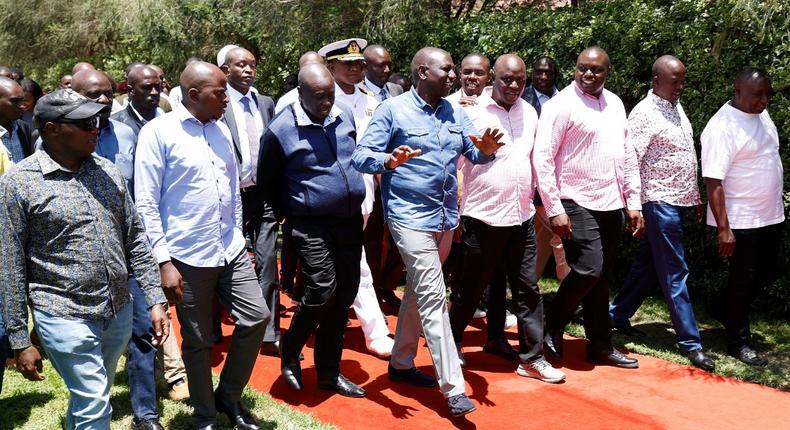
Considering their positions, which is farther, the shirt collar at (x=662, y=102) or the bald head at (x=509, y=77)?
A: the shirt collar at (x=662, y=102)

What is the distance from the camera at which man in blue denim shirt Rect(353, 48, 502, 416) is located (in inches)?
202

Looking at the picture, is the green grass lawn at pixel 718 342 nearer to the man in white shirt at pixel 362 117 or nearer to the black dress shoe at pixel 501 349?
the black dress shoe at pixel 501 349

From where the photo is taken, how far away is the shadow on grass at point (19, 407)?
16.9 feet

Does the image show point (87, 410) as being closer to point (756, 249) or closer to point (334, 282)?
point (334, 282)

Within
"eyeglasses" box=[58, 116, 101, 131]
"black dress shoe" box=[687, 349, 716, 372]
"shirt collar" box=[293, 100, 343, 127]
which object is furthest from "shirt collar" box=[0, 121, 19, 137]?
"black dress shoe" box=[687, 349, 716, 372]

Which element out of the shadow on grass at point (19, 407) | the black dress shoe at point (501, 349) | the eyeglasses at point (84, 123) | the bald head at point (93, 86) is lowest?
the shadow on grass at point (19, 407)

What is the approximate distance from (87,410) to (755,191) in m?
5.03

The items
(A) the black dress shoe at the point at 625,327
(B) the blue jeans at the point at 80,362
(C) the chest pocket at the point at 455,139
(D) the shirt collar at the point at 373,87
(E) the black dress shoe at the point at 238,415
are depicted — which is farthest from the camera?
(D) the shirt collar at the point at 373,87

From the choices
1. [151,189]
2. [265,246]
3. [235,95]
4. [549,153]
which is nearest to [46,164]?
[151,189]

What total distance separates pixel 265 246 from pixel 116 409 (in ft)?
5.67

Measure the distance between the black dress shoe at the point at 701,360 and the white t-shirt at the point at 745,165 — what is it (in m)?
1.02

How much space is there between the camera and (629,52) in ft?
26.1

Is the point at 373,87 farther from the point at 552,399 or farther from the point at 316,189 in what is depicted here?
the point at 552,399

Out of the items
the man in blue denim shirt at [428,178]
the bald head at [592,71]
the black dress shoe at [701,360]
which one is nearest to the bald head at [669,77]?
the bald head at [592,71]
